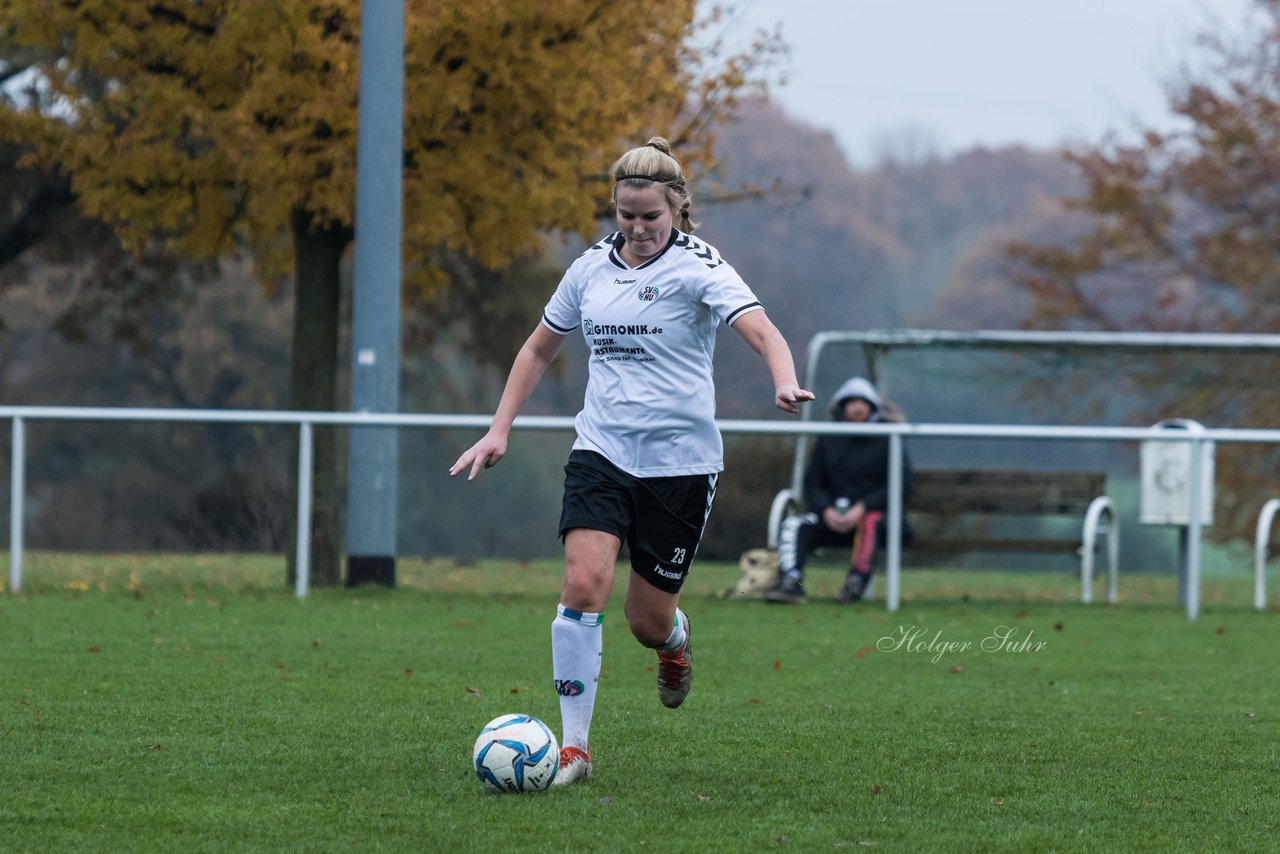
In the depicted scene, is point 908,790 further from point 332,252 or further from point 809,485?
point 332,252

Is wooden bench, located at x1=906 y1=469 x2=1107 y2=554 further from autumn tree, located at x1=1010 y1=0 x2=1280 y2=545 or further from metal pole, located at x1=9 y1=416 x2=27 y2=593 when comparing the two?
autumn tree, located at x1=1010 y1=0 x2=1280 y2=545

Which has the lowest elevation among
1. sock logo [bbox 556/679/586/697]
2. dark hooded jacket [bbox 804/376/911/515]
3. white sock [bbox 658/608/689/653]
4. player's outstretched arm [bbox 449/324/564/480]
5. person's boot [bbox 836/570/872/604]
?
person's boot [bbox 836/570/872/604]

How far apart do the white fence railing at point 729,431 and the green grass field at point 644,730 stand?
42 cm

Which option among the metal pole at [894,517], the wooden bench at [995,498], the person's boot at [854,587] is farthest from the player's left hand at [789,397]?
the wooden bench at [995,498]

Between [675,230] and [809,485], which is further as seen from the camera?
[809,485]

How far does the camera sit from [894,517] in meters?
12.0

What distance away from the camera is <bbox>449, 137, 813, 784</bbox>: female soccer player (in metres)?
5.66

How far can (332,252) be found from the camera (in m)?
14.6

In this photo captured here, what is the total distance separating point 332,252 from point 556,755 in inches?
385

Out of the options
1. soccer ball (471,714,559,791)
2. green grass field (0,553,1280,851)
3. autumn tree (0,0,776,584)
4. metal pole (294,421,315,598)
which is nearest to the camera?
green grass field (0,553,1280,851)

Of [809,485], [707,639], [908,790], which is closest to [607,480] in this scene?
[908,790]

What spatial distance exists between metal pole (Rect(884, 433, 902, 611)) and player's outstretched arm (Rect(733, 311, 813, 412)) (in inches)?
253

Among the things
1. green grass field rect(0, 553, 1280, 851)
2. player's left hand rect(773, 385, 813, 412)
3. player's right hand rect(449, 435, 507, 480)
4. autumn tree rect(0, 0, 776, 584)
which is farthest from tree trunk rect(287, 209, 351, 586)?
player's left hand rect(773, 385, 813, 412)

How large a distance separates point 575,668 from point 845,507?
730cm
